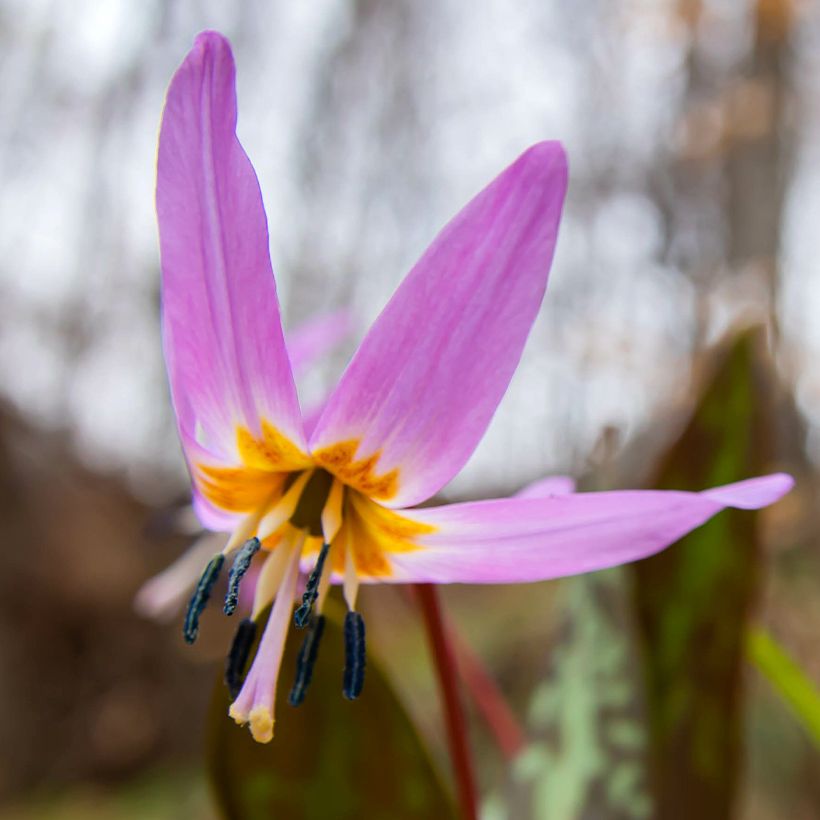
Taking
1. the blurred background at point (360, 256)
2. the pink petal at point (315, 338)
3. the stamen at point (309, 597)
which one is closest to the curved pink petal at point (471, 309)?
the stamen at point (309, 597)

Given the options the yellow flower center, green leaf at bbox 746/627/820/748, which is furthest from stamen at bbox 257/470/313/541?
green leaf at bbox 746/627/820/748

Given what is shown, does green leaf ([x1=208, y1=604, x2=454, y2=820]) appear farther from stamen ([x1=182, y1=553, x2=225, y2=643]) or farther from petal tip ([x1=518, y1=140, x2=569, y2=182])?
petal tip ([x1=518, y1=140, x2=569, y2=182])

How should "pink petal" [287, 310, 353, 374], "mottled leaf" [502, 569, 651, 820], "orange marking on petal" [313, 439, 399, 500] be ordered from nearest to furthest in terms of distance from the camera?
"orange marking on petal" [313, 439, 399, 500], "mottled leaf" [502, 569, 651, 820], "pink petal" [287, 310, 353, 374]

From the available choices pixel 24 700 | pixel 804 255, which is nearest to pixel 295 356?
pixel 804 255

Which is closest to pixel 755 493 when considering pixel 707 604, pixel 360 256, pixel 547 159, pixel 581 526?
pixel 581 526

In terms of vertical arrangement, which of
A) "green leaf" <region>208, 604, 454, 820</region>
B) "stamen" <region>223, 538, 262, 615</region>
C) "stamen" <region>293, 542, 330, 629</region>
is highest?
"stamen" <region>223, 538, 262, 615</region>

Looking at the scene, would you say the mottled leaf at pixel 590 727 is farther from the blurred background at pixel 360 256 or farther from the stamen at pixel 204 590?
the blurred background at pixel 360 256

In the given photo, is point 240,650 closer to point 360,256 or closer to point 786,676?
point 786,676
